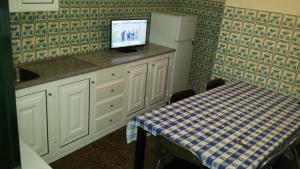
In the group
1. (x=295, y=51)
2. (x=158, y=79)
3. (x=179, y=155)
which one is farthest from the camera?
(x=158, y=79)

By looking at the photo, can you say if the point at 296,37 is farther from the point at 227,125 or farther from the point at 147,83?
the point at 147,83

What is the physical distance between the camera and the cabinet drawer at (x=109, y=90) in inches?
114

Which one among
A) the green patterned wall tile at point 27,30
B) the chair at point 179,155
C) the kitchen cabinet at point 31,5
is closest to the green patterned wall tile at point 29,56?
the green patterned wall tile at point 27,30

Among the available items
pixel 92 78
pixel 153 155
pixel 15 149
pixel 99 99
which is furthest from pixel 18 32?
pixel 153 155

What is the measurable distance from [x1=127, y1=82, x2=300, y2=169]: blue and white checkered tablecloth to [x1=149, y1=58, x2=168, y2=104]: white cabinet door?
107cm

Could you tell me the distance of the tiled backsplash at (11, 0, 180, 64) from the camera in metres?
2.59

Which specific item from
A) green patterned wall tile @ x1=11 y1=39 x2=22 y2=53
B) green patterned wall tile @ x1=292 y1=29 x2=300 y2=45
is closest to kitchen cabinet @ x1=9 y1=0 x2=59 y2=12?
green patterned wall tile @ x1=11 y1=39 x2=22 y2=53

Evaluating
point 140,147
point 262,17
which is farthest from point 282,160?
point 262,17

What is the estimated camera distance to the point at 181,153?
67.6 inches

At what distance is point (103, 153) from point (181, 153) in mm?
1319

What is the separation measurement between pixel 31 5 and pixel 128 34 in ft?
4.62

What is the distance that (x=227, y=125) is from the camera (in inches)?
80.8

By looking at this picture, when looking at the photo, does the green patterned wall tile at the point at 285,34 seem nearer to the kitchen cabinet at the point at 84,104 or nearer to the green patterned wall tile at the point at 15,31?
the kitchen cabinet at the point at 84,104

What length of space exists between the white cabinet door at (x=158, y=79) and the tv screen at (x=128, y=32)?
1.14 feet
